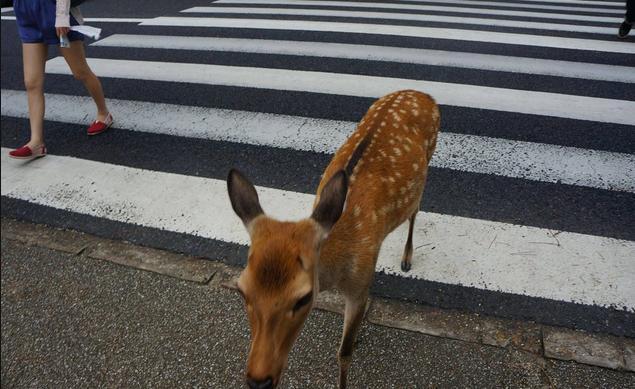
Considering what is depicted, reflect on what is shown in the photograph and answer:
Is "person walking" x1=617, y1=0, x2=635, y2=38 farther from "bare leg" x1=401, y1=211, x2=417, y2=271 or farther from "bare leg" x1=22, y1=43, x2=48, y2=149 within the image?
"bare leg" x1=22, y1=43, x2=48, y2=149

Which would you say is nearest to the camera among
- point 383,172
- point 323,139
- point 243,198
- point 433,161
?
point 243,198

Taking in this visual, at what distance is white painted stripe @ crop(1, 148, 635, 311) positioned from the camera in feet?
11.0

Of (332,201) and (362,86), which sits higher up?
(362,86)

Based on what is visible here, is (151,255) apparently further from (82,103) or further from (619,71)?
(619,71)

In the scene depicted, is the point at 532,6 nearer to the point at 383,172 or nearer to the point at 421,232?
the point at 421,232

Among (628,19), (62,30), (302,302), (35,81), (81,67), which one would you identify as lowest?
(302,302)

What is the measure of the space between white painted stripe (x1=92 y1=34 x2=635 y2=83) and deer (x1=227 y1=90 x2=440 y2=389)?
3347mm

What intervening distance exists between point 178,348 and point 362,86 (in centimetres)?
431

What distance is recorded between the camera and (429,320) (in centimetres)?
314

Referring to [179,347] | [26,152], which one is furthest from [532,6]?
[179,347]

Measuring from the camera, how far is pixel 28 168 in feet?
17.1

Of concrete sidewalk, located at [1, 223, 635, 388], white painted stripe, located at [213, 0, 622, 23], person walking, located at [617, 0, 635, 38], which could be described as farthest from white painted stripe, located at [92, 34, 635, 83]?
concrete sidewalk, located at [1, 223, 635, 388]

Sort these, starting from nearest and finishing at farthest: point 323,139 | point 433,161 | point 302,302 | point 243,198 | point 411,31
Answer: point 302,302
point 243,198
point 433,161
point 323,139
point 411,31

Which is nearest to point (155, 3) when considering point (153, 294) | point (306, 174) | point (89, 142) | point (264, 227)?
point (89, 142)
